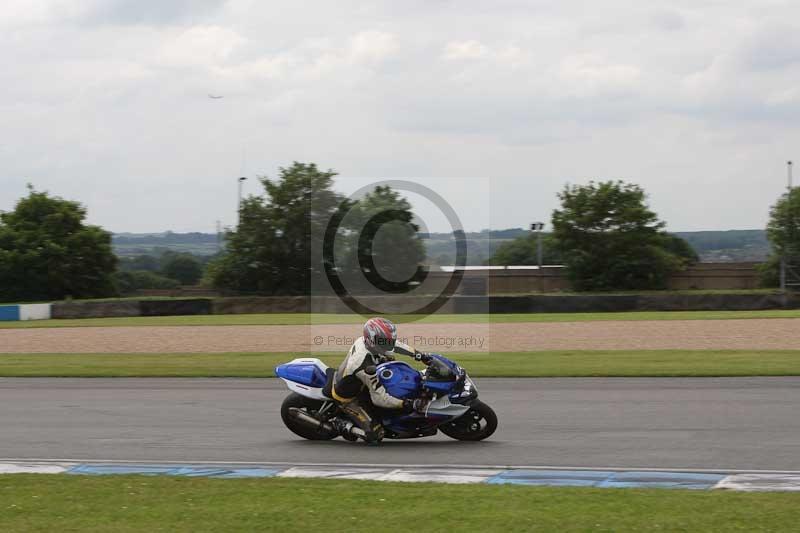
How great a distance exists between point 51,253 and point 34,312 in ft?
49.6

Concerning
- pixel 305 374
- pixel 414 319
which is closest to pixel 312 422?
pixel 305 374

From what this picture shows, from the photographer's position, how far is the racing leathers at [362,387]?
10953 millimetres

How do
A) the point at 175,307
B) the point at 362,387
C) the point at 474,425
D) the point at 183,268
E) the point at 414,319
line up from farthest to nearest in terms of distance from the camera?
the point at 183,268 → the point at 175,307 → the point at 414,319 → the point at 474,425 → the point at 362,387

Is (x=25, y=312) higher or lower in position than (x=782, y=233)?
lower

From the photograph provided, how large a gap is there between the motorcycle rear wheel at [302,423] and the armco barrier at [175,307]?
37.9 m

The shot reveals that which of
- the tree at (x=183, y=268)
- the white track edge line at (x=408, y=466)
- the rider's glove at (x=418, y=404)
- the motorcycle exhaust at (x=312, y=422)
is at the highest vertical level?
the tree at (x=183, y=268)

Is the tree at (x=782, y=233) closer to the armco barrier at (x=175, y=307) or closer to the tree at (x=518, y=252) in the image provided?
the armco barrier at (x=175, y=307)

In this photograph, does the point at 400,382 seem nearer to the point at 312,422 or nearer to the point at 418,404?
the point at 418,404

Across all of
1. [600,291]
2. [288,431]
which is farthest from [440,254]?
[288,431]

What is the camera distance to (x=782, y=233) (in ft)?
226

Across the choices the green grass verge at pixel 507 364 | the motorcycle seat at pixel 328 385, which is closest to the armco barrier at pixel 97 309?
the green grass verge at pixel 507 364

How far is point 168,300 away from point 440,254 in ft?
47.7

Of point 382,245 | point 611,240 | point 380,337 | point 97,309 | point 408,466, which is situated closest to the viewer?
point 408,466

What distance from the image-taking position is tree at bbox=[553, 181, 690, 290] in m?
67.7
